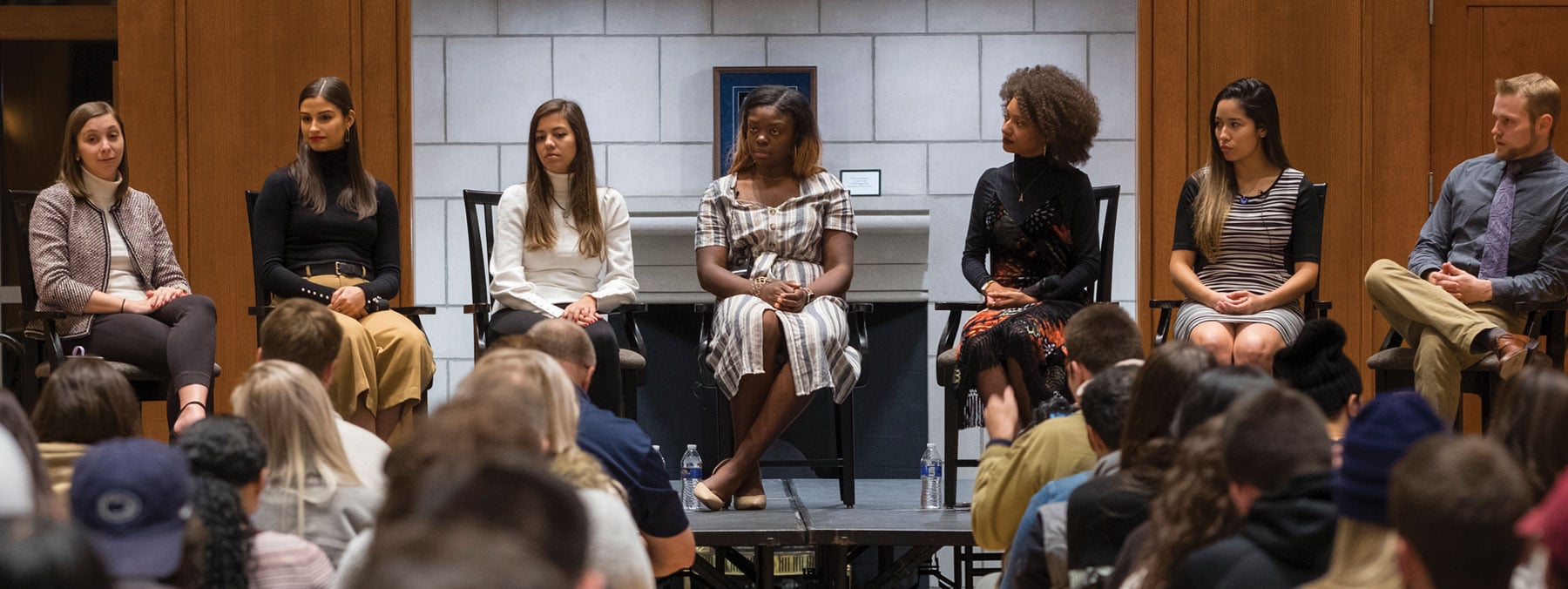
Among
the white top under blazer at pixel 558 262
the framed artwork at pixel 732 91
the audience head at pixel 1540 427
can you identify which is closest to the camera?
the audience head at pixel 1540 427

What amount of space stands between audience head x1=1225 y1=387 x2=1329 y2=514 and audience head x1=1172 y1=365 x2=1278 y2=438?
0.27m

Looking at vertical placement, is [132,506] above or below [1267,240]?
below

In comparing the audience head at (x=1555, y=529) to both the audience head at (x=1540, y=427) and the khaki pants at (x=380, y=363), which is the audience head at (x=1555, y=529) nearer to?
the audience head at (x=1540, y=427)

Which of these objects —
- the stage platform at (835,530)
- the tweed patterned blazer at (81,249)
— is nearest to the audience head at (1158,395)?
the stage platform at (835,530)

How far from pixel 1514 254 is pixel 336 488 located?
3.31 m

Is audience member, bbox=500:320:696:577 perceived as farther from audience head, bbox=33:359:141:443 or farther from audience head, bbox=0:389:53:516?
audience head, bbox=0:389:53:516

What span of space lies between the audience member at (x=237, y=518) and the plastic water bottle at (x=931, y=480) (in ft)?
7.45

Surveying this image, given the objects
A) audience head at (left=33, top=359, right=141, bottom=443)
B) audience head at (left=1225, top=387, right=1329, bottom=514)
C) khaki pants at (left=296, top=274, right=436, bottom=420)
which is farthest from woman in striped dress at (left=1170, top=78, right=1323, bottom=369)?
audience head at (left=33, top=359, right=141, bottom=443)

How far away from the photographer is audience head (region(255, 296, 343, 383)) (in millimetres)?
3033

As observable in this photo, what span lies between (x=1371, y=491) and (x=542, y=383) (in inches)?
48.0

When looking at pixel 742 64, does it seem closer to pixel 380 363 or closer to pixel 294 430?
Answer: pixel 380 363

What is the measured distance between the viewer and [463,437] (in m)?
1.80

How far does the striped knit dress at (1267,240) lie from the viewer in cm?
425

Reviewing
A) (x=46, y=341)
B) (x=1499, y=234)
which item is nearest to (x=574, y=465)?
(x=46, y=341)
